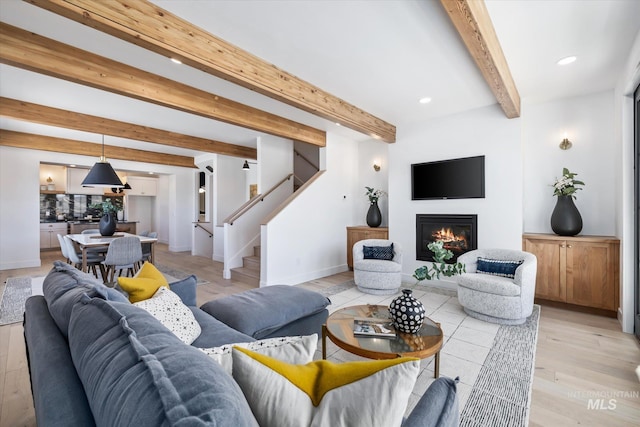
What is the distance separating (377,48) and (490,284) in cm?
270

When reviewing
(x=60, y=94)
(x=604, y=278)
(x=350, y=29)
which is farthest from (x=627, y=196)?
(x=60, y=94)

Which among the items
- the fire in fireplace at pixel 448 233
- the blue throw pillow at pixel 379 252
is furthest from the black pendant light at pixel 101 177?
the fire in fireplace at pixel 448 233

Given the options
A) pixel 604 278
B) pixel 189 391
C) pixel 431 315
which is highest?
pixel 189 391

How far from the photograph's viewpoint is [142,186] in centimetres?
995

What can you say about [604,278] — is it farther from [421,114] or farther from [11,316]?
[11,316]

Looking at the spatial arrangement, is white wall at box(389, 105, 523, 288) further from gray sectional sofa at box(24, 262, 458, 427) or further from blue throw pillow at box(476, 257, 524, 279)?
gray sectional sofa at box(24, 262, 458, 427)

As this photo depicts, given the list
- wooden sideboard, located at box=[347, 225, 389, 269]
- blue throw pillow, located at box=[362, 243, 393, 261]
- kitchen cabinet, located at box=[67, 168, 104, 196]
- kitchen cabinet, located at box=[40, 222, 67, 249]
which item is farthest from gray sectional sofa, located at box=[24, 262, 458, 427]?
kitchen cabinet, located at box=[67, 168, 104, 196]

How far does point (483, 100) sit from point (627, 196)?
1913mm

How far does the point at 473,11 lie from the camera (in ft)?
6.04

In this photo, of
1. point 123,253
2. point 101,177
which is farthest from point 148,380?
point 101,177

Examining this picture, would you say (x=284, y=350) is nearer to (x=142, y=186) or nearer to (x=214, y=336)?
(x=214, y=336)

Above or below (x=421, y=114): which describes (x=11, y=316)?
below

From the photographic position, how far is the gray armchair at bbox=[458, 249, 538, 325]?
3002 millimetres

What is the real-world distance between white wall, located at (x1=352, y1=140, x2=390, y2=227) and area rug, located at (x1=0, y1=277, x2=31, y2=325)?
5349 mm
